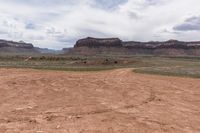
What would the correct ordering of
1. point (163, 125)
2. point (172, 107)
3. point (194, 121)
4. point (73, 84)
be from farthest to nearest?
1. point (73, 84)
2. point (172, 107)
3. point (194, 121)
4. point (163, 125)

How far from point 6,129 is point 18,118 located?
169 centimetres

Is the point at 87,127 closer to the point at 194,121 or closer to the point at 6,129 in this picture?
the point at 6,129

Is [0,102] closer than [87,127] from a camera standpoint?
No

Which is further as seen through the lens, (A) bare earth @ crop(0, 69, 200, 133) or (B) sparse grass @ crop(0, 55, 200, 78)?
(B) sparse grass @ crop(0, 55, 200, 78)

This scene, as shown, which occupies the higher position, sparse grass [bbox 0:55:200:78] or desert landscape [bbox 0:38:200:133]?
desert landscape [bbox 0:38:200:133]

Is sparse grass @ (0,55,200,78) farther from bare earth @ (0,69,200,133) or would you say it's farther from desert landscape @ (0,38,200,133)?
bare earth @ (0,69,200,133)

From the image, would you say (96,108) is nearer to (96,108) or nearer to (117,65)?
(96,108)

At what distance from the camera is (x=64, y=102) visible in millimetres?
17641

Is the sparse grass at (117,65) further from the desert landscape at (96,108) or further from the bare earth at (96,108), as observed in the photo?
the bare earth at (96,108)

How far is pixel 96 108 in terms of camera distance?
1612 cm

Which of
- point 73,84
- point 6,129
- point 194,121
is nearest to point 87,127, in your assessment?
point 6,129

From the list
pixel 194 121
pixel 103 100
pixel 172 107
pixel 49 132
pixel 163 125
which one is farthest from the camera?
pixel 103 100

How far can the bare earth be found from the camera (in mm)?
12891

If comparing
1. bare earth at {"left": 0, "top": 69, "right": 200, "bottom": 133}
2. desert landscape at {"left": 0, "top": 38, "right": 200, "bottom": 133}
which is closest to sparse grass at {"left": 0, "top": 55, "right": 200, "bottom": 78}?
desert landscape at {"left": 0, "top": 38, "right": 200, "bottom": 133}
